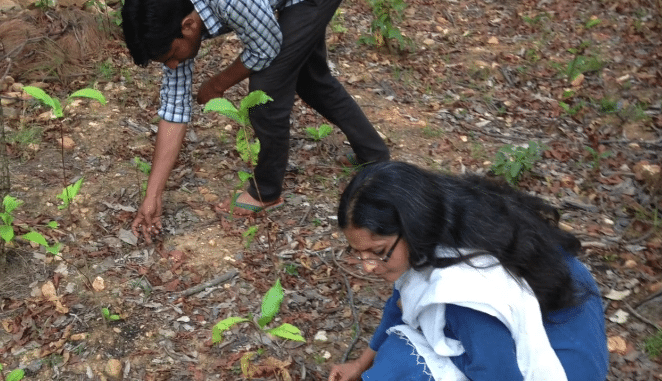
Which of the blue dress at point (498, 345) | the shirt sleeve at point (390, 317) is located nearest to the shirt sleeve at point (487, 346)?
the blue dress at point (498, 345)

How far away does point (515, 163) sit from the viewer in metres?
3.83

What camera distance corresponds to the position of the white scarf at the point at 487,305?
178cm

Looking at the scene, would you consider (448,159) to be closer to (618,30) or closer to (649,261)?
(649,261)

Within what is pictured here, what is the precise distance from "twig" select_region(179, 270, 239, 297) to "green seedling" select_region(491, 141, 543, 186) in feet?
5.62

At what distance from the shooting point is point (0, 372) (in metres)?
2.57

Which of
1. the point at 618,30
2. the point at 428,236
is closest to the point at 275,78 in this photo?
the point at 428,236

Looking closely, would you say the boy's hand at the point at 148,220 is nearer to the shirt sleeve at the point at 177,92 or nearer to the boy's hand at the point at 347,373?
the shirt sleeve at the point at 177,92

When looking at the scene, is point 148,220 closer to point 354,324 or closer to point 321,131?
point 354,324

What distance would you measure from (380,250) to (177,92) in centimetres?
155

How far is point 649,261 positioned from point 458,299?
195cm

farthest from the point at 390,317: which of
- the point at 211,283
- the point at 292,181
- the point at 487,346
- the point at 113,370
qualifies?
the point at 292,181

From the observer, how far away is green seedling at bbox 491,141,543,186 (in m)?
3.82

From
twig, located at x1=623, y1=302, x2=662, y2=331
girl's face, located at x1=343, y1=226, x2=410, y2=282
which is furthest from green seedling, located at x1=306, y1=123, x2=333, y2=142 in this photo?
girl's face, located at x1=343, y1=226, x2=410, y2=282

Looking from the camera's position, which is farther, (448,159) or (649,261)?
(448,159)
